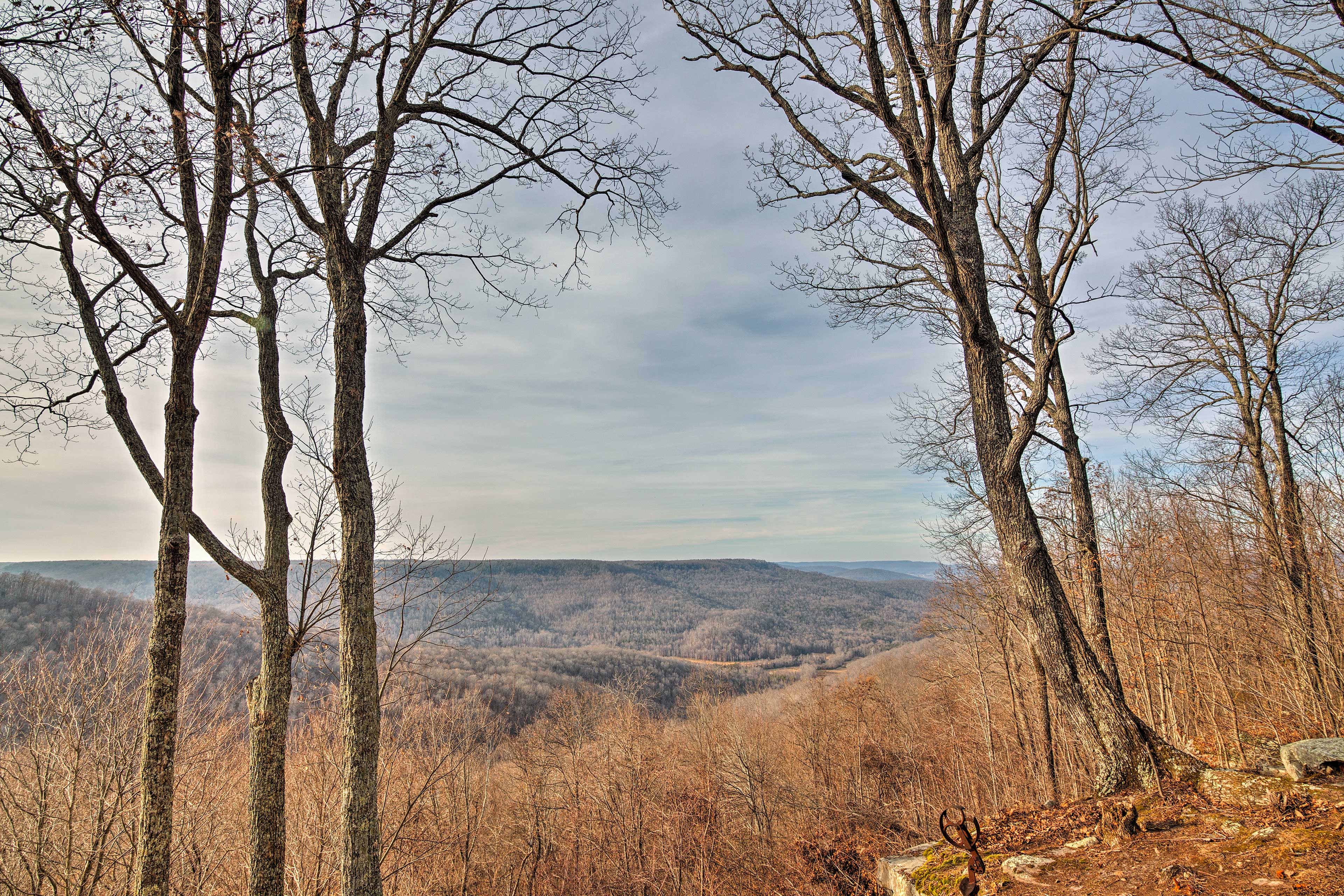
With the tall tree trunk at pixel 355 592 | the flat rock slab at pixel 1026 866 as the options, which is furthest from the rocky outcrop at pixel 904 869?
the tall tree trunk at pixel 355 592

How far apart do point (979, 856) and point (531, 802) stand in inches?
728

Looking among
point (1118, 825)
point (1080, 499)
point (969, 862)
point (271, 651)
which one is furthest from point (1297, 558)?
point (271, 651)

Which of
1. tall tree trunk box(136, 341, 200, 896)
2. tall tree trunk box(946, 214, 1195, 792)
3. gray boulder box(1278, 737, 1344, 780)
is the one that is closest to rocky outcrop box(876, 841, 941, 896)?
tall tree trunk box(946, 214, 1195, 792)

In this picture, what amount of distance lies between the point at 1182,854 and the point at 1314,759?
150 centimetres

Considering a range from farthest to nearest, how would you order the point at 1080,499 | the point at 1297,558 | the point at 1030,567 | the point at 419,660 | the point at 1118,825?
1. the point at 419,660
2. the point at 1297,558
3. the point at 1080,499
4. the point at 1030,567
5. the point at 1118,825

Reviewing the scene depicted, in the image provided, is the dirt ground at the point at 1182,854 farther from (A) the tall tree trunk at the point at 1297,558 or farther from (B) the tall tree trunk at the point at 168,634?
(A) the tall tree trunk at the point at 1297,558

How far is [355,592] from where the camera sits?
5.17 metres

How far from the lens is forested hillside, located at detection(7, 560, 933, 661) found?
101375mm

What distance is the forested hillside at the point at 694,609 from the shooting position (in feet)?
333

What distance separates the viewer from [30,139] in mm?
4289

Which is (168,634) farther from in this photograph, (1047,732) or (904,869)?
(1047,732)

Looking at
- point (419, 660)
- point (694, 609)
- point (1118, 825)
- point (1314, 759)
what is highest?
point (1314, 759)

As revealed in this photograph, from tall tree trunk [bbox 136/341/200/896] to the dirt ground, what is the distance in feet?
17.8

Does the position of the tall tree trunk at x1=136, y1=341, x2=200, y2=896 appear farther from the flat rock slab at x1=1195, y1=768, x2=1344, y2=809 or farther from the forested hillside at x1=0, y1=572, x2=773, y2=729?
the flat rock slab at x1=1195, y1=768, x2=1344, y2=809
